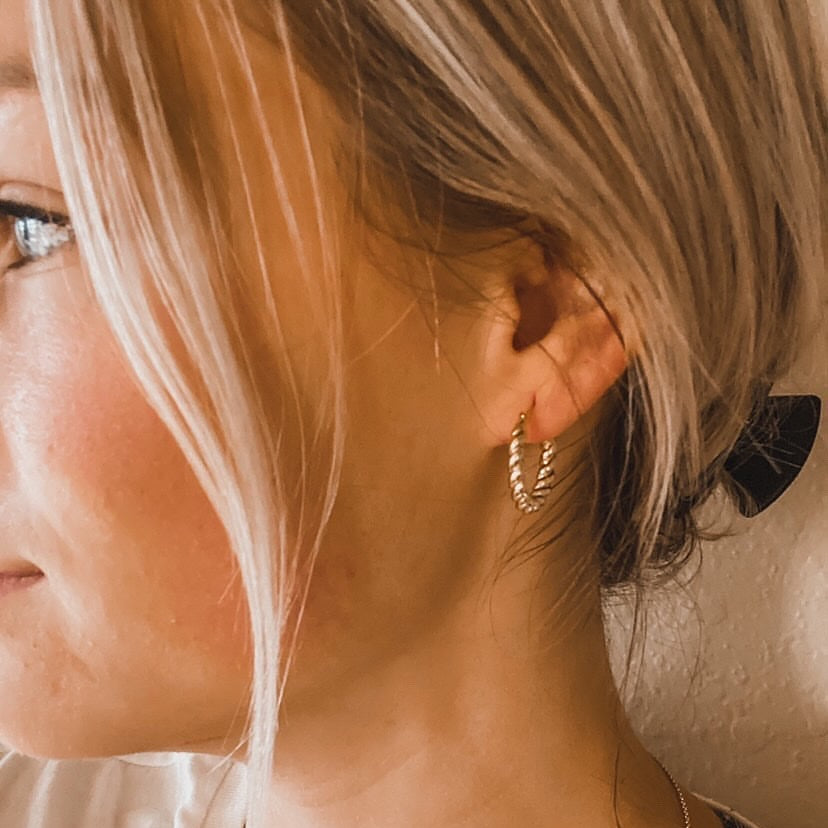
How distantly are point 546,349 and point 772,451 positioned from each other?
0.29 metres

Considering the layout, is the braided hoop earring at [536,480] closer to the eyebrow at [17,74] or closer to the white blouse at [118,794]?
the eyebrow at [17,74]

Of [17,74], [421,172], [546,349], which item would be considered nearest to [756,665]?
[546,349]

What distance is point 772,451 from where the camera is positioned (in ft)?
2.25

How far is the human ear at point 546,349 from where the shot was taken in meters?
0.46

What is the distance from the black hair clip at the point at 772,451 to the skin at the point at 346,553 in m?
0.17

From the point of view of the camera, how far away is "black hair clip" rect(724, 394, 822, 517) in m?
0.67

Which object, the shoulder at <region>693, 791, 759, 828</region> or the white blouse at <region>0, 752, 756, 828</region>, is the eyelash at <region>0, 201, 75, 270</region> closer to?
the white blouse at <region>0, 752, 756, 828</region>

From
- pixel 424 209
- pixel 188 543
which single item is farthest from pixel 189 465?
pixel 424 209

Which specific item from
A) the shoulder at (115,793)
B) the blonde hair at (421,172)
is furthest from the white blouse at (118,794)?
the blonde hair at (421,172)

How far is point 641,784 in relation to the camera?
24.8 inches

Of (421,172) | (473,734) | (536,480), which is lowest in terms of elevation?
(473,734)

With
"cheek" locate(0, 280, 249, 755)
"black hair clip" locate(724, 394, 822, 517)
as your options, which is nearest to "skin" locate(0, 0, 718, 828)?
"cheek" locate(0, 280, 249, 755)

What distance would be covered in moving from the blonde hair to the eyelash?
3cm

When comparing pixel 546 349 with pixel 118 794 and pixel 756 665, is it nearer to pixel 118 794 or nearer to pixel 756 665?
pixel 756 665
